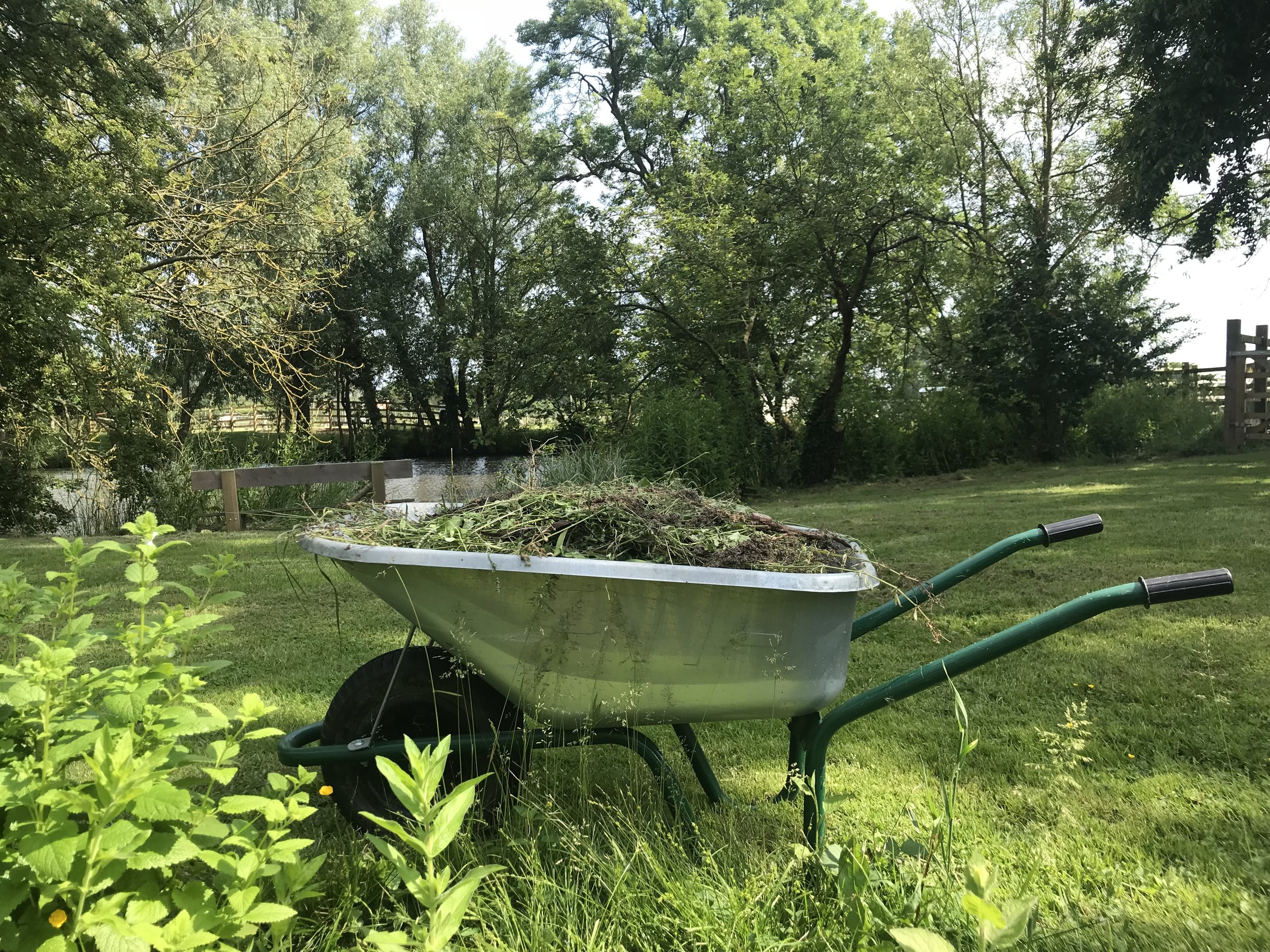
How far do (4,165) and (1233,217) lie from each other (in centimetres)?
1274

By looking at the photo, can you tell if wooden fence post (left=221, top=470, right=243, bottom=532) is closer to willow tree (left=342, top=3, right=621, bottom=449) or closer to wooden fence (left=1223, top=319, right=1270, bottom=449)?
willow tree (left=342, top=3, right=621, bottom=449)

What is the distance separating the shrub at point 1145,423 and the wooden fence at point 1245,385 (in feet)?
1.01

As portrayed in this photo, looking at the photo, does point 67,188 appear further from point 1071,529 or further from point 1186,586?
point 1186,586

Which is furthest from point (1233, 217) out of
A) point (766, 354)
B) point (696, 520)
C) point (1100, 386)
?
point (696, 520)

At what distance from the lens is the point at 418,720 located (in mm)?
1998

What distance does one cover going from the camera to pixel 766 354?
12.4 m

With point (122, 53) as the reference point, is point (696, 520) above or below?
below

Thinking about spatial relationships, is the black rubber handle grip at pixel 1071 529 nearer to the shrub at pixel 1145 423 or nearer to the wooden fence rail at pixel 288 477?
the wooden fence rail at pixel 288 477

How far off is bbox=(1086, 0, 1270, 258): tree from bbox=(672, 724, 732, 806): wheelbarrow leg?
9.58m

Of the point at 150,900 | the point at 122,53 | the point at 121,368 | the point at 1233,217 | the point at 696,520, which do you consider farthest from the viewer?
the point at 1233,217

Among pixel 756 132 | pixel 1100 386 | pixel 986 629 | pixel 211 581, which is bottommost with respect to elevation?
pixel 986 629

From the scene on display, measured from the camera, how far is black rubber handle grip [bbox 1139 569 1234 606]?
1379mm

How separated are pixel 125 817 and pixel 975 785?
6.91ft

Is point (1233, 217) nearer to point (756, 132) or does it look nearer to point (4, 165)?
point (756, 132)
